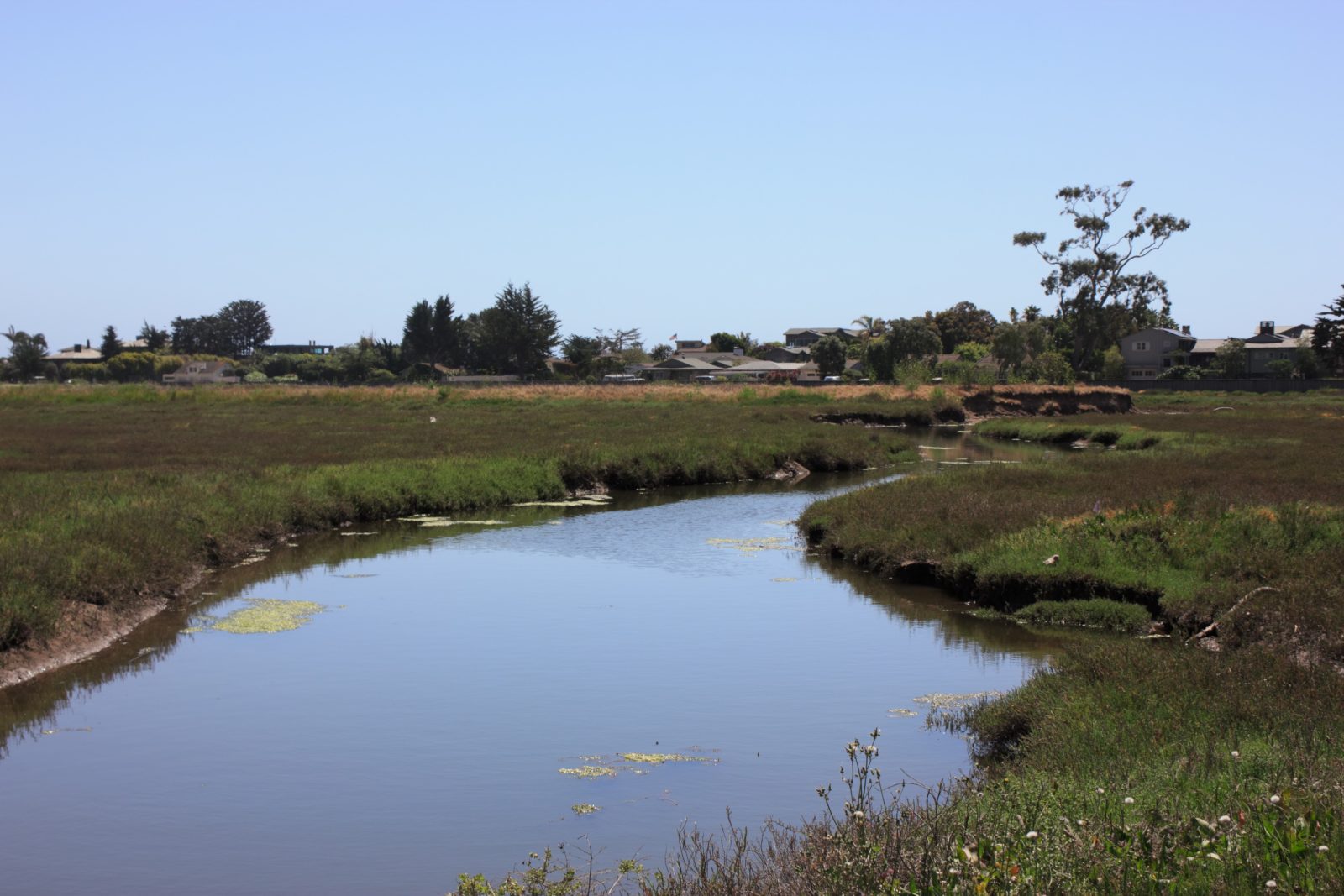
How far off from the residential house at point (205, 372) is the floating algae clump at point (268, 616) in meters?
133

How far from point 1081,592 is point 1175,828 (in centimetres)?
1340

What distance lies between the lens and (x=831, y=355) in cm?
15212

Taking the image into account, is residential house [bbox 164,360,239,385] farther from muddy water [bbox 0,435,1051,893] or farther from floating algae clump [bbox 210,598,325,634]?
muddy water [bbox 0,435,1051,893]

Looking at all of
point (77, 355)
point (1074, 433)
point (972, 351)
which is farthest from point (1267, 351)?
point (77, 355)

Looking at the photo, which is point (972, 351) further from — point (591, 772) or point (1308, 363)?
point (591, 772)

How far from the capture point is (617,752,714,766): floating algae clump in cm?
1274

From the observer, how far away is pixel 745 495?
132ft

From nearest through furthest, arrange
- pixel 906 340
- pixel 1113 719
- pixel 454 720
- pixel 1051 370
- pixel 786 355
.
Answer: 1. pixel 1113 719
2. pixel 454 720
3. pixel 1051 370
4. pixel 906 340
5. pixel 786 355

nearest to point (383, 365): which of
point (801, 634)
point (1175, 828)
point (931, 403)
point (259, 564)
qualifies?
point (931, 403)

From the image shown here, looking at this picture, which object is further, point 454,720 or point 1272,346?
point 1272,346

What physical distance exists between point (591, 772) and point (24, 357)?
182m

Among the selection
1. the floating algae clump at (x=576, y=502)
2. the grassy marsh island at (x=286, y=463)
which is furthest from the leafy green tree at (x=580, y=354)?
the floating algae clump at (x=576, y=502)

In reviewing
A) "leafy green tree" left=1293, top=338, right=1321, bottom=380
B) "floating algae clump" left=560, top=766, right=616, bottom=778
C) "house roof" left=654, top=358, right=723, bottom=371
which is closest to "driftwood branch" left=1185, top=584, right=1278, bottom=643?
"floating algae clump" left=560, top=766, right=616, bottom=778

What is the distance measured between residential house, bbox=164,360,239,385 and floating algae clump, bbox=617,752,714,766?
470 feet
